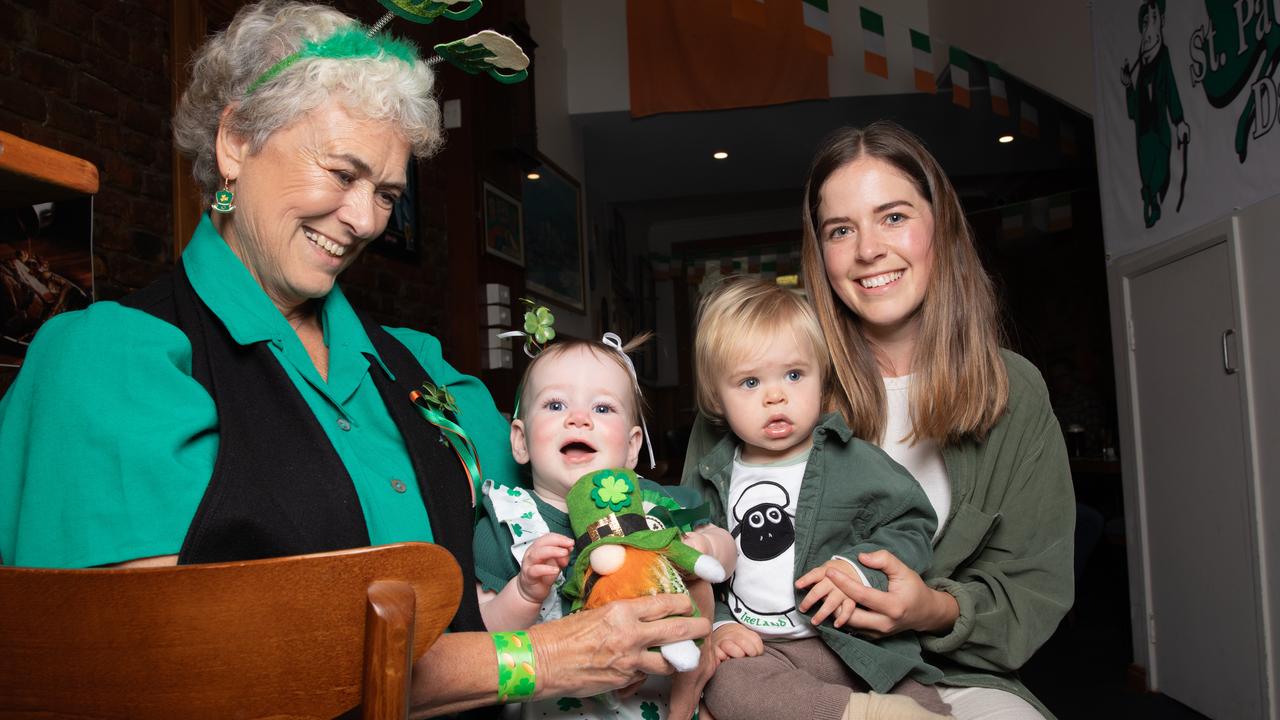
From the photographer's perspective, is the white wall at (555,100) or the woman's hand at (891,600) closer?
the woman's hand at (891,600)

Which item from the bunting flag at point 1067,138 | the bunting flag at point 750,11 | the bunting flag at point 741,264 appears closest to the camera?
the bunting flag at point 750,11

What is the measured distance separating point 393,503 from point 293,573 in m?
0.64

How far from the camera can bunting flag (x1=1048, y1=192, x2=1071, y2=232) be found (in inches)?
357

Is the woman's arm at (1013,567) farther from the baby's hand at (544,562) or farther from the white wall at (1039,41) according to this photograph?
the white wall at (1039,41)

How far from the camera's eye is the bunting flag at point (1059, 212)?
907 cm

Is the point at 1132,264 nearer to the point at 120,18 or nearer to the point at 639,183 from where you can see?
the point at 120,18

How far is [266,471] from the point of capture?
127cm

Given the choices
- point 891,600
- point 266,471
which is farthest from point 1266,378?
point 266,471

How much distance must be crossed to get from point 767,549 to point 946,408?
1.49 feet

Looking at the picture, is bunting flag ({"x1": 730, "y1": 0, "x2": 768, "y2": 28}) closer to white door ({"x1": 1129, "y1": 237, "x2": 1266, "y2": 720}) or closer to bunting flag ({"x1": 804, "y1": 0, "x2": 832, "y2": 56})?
bunting flag ({"x1": 804, "y1": 0, "x2": 832, "y2": 56})

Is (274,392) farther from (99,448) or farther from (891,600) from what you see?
(891,600)

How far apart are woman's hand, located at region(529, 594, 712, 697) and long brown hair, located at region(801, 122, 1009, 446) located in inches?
28.1

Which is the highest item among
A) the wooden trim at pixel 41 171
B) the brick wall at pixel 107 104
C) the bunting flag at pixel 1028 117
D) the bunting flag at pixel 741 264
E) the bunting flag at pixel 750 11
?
the bunting flag at pixel 750 11

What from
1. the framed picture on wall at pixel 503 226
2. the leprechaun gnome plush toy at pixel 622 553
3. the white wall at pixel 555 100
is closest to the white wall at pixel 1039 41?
the white wall at pixel 555 100
